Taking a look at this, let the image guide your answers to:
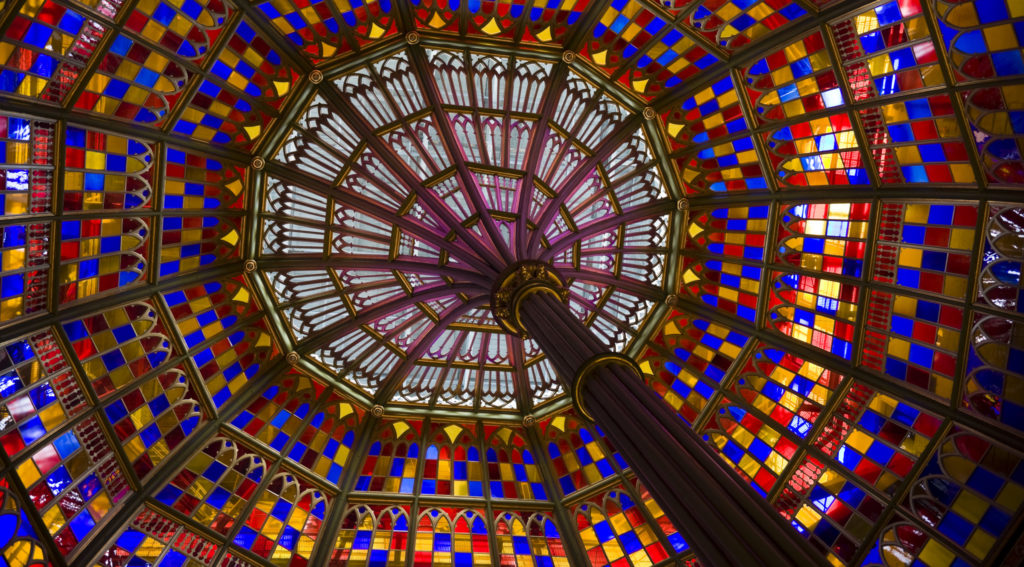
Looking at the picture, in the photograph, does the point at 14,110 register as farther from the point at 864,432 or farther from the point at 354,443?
the point at 864,432

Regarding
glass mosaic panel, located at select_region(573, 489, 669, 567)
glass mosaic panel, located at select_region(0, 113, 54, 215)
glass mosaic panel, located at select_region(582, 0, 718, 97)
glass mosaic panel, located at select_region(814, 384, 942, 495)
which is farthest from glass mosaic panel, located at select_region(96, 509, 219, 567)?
glass mosaic panel, located at select_region(582, 0, 718, 97)

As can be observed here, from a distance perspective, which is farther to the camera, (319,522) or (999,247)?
(319,522)

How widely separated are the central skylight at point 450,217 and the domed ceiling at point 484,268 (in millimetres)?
120

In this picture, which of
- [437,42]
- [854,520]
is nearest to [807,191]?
[854,520]

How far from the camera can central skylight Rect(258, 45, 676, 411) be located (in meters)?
17.0

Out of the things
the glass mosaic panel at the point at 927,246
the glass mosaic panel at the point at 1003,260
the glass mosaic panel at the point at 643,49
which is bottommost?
the glass mosaic panel at the point at 1003,260

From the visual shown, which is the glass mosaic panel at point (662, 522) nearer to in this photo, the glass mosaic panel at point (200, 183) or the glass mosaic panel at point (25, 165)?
the glass mosaic panel at point (200, 183)

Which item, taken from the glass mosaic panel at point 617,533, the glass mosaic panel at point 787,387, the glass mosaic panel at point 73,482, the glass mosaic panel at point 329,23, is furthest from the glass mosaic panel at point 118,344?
the glass mosaic panel at point 787,387

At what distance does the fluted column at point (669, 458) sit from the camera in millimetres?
7730

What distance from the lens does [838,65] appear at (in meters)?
13.7

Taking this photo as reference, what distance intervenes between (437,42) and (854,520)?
1527 centimetres

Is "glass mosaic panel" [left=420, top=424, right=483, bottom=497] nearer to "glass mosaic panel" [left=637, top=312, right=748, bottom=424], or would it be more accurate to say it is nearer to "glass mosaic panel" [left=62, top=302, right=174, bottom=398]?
"glass mosaic panel" [left=637, top=312, right=748, bottom=424]

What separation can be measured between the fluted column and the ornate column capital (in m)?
0.45

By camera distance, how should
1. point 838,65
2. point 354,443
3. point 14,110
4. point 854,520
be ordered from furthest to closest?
1. point 354,443
2. point 854,520
3. point 838,65
4. point 14,110
